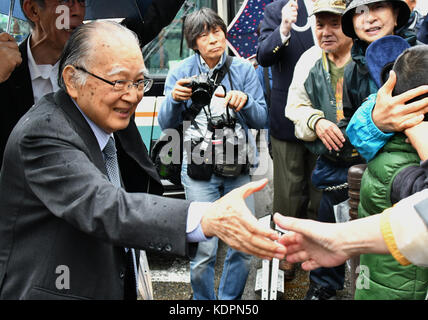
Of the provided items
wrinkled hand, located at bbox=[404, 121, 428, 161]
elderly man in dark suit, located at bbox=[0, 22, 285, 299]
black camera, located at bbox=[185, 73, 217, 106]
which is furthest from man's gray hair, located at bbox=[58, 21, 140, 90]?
black camera, located at bbox=[185, 73, 217, 106]

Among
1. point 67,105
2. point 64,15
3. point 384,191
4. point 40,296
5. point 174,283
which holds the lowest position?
point 174,283

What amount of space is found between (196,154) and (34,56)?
4.15ft

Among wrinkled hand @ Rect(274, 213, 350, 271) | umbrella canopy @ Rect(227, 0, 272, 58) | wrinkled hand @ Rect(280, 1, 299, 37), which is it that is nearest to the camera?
wrinkled hand @ Rect(274, 213, 350, 271)

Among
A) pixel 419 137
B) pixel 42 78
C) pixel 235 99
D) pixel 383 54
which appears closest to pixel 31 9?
pixel 42 78

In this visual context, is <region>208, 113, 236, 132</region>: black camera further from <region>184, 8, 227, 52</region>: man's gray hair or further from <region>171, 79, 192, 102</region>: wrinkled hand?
<region>184, 8, 227, 52</region>: man's gray hair

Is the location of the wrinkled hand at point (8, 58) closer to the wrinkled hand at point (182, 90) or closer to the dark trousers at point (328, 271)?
the wrinkled hand at point (182, 90)

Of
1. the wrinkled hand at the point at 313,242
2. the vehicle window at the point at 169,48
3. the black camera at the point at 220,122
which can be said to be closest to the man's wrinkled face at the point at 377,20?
the black camera at the point at 220,122

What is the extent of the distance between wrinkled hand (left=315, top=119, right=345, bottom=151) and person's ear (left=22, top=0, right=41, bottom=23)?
186 cm

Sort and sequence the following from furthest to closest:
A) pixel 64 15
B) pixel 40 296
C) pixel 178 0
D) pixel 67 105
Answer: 1. pixel 178 0
2. pixel 64 15
3. pixel 67 105
4. pixel 40 296

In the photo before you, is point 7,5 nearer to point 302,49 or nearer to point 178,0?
point 178,0

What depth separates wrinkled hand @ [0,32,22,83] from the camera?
7.64 ft

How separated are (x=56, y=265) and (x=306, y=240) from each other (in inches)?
36.4

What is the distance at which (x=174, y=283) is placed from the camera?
432 cm

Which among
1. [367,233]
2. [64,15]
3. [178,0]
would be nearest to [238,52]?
[178,0]
